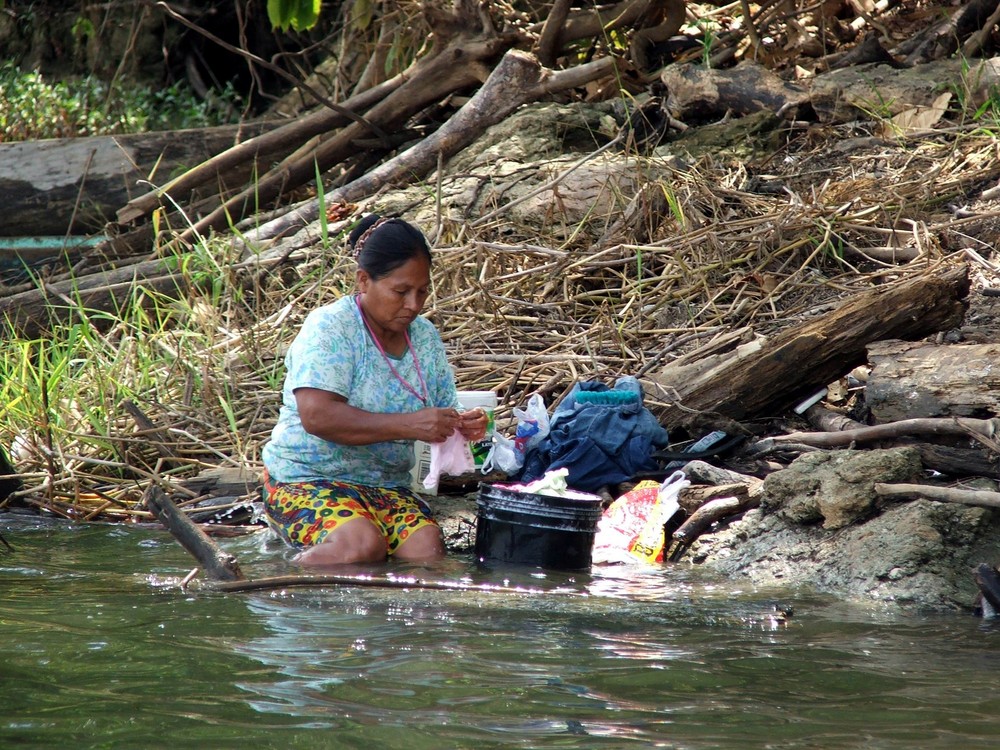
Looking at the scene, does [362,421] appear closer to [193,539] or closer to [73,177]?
[193,539]

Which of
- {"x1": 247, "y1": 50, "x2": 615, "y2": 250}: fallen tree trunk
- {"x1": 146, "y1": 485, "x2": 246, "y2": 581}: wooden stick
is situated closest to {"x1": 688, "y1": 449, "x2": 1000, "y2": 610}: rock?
{"x1": 146, "y1": 485, "x2": 246, "y2": 581}: wooden stick

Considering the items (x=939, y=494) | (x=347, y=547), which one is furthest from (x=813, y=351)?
(x=347, y=547)

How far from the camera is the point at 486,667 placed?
3.02m

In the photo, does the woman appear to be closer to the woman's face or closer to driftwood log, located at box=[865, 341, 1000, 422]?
the woman's face

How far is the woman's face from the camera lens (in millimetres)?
4398

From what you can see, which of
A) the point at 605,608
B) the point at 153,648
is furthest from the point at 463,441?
the point at 153,648

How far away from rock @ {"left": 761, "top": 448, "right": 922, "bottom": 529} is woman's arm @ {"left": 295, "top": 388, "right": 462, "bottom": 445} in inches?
52.5

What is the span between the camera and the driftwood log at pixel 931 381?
4.62m

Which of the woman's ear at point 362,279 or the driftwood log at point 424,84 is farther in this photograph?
the driftwood log at point 424,84

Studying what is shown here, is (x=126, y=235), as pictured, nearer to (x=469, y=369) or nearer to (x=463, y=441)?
(x=469, y=369)

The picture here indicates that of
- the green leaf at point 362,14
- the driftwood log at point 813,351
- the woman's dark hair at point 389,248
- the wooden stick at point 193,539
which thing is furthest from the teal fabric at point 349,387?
the green leaf at point 362,14

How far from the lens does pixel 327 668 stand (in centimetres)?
296

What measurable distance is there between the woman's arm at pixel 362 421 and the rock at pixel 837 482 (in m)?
1.33

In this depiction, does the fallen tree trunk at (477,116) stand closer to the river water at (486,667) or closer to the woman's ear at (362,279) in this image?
the woman's ear at (362,279)
